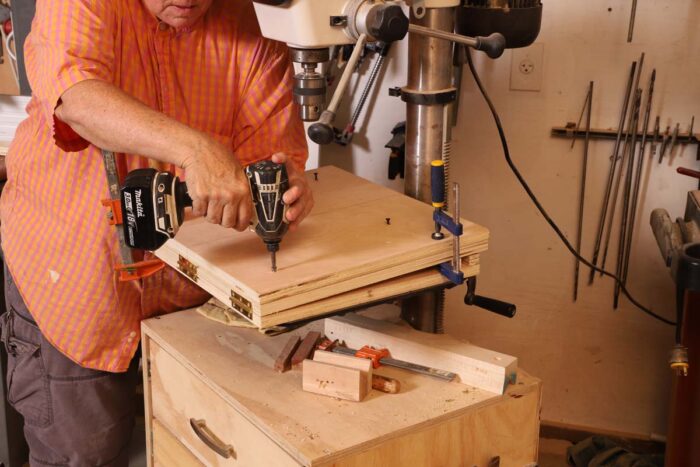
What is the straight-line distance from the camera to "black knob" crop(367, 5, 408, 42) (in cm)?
109

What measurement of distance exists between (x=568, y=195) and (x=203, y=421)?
3.61 feet

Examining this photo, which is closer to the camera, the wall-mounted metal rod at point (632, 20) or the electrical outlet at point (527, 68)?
the wall-mounted metal rod at point (632, 20)

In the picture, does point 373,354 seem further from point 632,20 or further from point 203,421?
point 632,20

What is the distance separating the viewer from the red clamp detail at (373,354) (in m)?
1.28

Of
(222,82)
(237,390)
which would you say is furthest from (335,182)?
(237,390)

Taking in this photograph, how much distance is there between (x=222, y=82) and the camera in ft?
4.73

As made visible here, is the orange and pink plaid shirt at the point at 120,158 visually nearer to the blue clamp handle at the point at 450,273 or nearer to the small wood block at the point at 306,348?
the small wood block at the point at 306,348

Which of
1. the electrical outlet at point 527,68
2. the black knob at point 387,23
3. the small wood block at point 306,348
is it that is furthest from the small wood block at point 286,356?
the electrical outlet at point 527,68

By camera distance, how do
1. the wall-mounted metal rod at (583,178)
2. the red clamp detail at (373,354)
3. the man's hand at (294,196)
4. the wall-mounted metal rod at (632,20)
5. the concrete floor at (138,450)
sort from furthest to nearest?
1. the concrete floor at (138,450)
2. the wall-mounted metal rod at (583,178)
3. the wall-mounted metal rod at (632,20)
4. the red clamp detail at (373,354)
5. the man's hand at (294,196)

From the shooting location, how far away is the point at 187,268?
1252 mm

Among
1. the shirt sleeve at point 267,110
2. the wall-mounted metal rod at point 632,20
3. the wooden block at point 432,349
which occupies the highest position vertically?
the wall-mounted metal rod at point 632,20

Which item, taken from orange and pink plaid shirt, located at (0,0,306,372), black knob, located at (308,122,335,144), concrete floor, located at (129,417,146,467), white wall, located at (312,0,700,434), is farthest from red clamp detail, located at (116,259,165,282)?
concrete floor, located at (129,417,146,467)

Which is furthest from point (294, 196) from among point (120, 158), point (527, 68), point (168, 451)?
point (527, 68)

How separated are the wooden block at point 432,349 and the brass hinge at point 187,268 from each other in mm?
240
